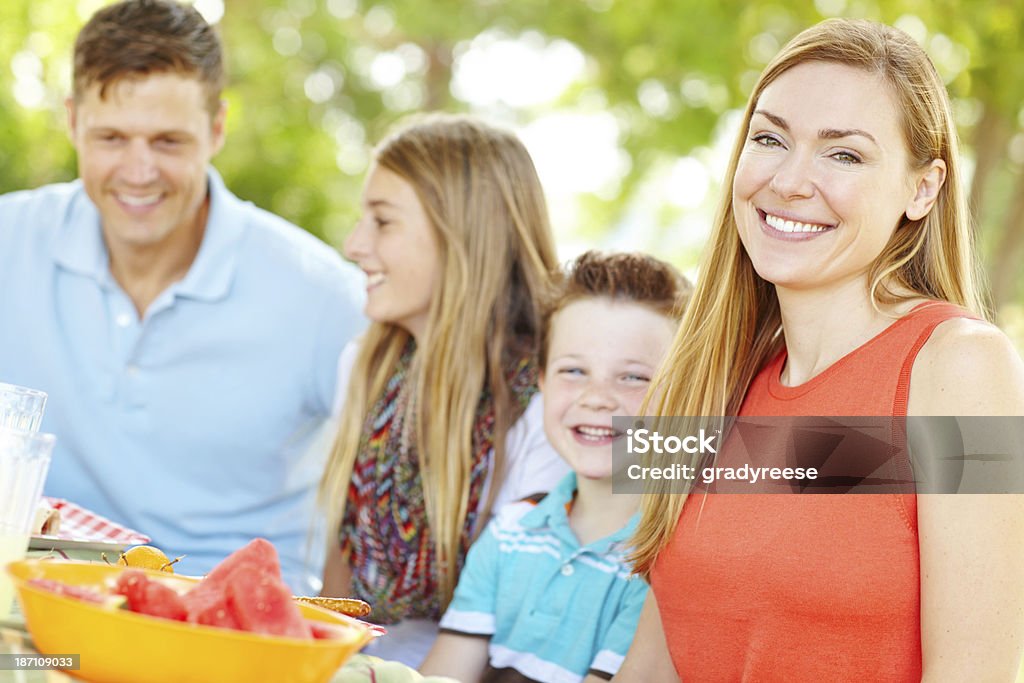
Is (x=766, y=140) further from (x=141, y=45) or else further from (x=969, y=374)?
(x=141, y=45)

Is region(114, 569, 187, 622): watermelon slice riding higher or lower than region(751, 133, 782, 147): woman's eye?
lower

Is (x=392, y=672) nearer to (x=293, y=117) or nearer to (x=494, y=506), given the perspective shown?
(x=494, y=506)

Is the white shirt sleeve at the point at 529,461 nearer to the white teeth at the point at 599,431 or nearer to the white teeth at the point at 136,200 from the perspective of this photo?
the white teeth at the point at 599,431

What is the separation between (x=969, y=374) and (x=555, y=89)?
8436 millimetres

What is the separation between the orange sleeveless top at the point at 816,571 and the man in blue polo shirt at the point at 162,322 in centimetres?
154

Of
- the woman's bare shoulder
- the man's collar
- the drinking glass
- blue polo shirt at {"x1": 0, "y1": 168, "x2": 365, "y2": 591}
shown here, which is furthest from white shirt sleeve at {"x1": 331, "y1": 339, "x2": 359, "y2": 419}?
the woman's bare shoulder

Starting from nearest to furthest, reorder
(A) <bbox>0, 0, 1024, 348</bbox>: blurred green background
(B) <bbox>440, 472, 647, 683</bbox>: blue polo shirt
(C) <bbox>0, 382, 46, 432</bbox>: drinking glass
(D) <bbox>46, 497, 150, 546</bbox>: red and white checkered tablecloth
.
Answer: (C) <bbox>0, 382, 46, 432</bbox>: drinking glass, (D) <bbox>46, 497, 150, 546</bbox>: red and white checkered tablecloth, (B) <bbox>440, 472, 647, 683</bbox>: blue polo shirt, (A) <bbox>0, 0, 1024, 348</bbox>: blurred green background

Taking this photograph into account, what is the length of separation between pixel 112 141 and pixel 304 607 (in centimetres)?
214

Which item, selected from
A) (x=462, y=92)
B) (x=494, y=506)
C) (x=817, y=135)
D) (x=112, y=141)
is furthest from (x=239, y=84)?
(x=817, y=135)

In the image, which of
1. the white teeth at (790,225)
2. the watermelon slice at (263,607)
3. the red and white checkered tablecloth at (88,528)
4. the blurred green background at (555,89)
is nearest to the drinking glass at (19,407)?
the red and white checkered tablecloth at (88,528)

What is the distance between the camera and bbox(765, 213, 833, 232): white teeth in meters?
1.91

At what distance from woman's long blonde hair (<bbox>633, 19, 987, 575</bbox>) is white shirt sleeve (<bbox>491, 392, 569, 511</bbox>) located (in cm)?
58

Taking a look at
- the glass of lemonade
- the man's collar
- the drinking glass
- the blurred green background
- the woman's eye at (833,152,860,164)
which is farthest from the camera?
the blurred green background

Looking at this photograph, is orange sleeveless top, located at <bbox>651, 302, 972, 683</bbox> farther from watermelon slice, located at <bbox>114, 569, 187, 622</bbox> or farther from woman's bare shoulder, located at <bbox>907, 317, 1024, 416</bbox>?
watermelon slice, located at <bbox>114, 569, 187, 622</bbox>
